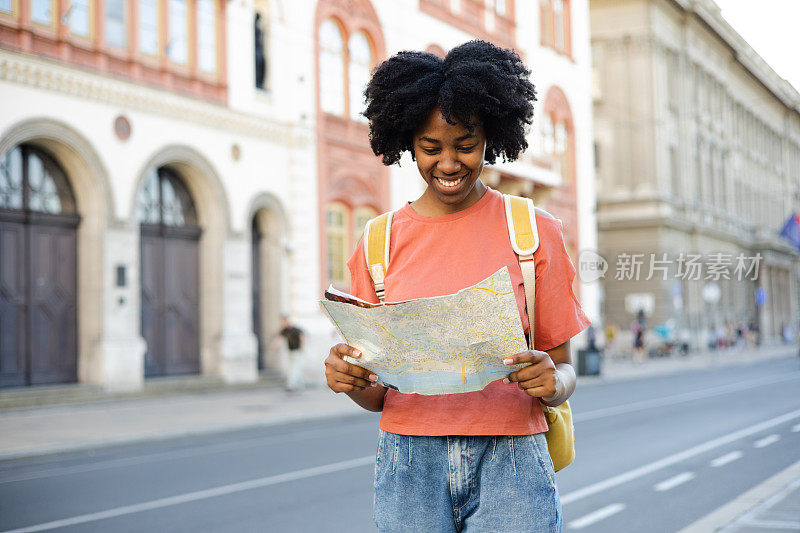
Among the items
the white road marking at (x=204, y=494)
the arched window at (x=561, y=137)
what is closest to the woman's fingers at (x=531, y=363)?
the white road marking at (x=204, y=494)

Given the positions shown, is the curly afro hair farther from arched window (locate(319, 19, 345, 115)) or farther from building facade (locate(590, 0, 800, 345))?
building facade (locate(590, 0, 800, 345))

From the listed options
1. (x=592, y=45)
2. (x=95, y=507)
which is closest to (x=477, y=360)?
(x=95, y=507)

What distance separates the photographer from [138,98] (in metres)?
20.0

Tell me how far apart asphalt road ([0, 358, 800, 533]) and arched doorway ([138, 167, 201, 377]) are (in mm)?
6941

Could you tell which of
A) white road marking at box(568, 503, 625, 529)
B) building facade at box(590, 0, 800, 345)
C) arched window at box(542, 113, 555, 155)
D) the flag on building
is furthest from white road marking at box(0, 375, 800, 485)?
building facade at box(590, 0, 800, 345)

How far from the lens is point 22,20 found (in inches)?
689

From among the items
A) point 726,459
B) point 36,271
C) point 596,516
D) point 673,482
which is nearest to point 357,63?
point 36,271

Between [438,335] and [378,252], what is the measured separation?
0.40m

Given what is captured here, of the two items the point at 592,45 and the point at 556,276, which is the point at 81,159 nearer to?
the point at 556,276

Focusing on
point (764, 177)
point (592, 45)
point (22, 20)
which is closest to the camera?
point (22, 20)

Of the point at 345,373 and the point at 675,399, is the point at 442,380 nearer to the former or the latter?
the point at 345,373

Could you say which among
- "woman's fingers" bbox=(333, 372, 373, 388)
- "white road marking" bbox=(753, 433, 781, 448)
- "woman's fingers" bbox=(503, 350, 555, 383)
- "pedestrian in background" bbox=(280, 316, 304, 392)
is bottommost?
"white road marking" bbox=(753, 433, 781, 448)

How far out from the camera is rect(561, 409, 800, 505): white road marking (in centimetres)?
852

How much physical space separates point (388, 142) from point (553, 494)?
1065mm
